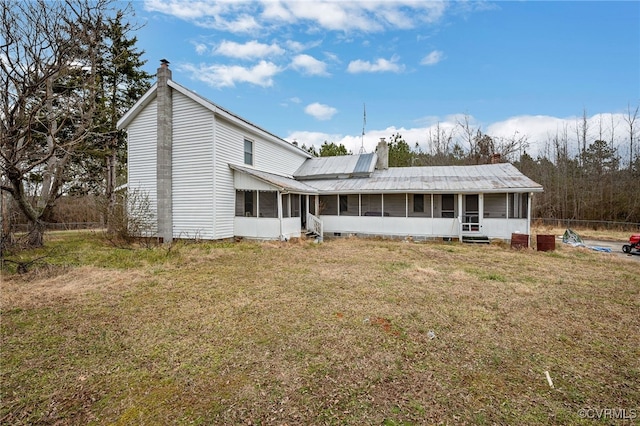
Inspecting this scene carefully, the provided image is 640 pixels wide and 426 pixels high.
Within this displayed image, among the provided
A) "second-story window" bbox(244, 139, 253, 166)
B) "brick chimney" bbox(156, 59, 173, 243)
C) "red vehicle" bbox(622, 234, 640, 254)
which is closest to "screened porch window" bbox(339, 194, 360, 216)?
A: "second-story window" bbox(244, 139, 253, 166)

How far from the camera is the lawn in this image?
2.82 meters

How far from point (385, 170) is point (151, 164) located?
14113 millimetres

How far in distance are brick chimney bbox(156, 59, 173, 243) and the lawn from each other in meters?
5.60

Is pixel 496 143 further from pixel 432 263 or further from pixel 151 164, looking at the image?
pixel 151 164

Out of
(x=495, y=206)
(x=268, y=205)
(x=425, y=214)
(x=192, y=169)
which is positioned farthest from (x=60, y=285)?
(x=495, y=206)

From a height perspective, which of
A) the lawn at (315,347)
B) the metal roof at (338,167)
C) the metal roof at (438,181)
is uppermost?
the metal roof at (338,167)

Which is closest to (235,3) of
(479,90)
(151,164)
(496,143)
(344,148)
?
(151,164)

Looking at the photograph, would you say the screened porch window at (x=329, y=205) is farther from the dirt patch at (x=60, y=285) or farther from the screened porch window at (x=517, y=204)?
the dirt patch at (x=60, y=285)

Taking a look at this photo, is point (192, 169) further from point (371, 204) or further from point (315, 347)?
point (315, 347)

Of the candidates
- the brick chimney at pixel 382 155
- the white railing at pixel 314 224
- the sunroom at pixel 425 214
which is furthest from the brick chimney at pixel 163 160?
the brick chimney at pixel 382 155
